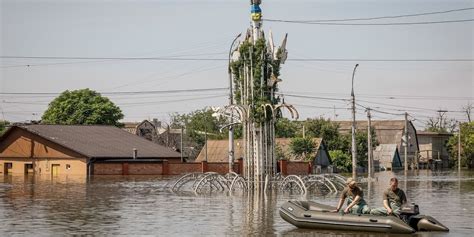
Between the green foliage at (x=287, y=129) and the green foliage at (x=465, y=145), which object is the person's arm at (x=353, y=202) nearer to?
the green foliage at (x=287, y=129)

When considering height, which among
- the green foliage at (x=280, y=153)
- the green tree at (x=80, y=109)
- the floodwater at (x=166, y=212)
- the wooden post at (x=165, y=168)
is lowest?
the floodwater at (x=166, y=212)

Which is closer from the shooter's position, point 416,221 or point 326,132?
point 416,221

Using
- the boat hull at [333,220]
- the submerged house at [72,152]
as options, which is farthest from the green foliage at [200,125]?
the boat hull at [333,220]

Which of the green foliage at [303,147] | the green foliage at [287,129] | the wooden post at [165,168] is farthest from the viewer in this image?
the green foliage at [287,129]

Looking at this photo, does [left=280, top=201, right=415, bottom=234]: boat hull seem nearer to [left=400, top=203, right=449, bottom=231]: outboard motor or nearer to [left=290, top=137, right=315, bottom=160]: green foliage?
[left=400, top=203, right=449, bottom=231]: outboard motor

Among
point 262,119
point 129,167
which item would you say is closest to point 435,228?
point 262,119

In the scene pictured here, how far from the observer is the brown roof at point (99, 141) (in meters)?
73.6

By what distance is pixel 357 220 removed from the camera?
23.3m

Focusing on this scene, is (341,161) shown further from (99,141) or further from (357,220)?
(357,220)

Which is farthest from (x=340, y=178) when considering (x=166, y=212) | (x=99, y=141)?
(x=99, y=141)

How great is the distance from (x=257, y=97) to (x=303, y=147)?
4469 centimetres

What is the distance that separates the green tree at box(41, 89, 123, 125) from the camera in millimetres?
100250

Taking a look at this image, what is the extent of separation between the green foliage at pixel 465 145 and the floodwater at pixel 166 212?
72.0 m

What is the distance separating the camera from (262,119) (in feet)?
140
